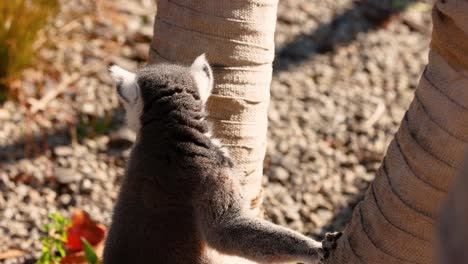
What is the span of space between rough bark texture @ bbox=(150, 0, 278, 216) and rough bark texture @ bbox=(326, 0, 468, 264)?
2.70ft

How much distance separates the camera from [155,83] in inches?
127

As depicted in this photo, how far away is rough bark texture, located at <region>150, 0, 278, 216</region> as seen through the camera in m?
3.45

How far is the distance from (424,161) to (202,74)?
103 cm

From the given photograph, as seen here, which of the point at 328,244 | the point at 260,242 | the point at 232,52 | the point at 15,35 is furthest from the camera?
the point at 15,35

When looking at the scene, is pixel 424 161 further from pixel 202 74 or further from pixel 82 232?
pixel 82 232

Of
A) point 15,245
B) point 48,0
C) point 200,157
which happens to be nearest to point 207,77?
point 200,157

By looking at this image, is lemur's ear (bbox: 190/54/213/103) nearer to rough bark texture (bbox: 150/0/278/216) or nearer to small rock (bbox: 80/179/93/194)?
rough bark texture (bbox: 150/0/278/216)

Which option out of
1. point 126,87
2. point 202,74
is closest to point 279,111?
point 202,74

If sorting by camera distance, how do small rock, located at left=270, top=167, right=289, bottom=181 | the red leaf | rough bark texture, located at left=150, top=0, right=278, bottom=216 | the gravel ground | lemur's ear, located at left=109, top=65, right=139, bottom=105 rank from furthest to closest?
1. small rock, located at left=270, top=167, right=289, bottom=181
2. the gravel ground
3. the red leaf
4. rough bark texture, located at left=150, top=0, right=278, bottom=216
5. lemur's ear, located at left=109, top=65, right=139, bottom=105

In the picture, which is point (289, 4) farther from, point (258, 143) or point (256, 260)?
point (256, 260)

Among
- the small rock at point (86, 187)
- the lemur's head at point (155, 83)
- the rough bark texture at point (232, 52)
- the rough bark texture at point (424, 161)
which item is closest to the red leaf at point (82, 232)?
the small rock at point (86, 187)

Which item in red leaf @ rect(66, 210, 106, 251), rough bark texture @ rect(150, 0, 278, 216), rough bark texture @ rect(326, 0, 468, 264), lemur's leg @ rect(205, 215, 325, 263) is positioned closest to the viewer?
rough bark texture @ rect(326, 0, 468, 264)

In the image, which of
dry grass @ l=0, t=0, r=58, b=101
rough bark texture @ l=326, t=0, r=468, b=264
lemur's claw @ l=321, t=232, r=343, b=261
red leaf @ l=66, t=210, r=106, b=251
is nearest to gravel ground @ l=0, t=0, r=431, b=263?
dry grass @ l=0, t=0, r=58, b=101

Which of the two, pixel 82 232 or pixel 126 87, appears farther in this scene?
pixel 82 232
